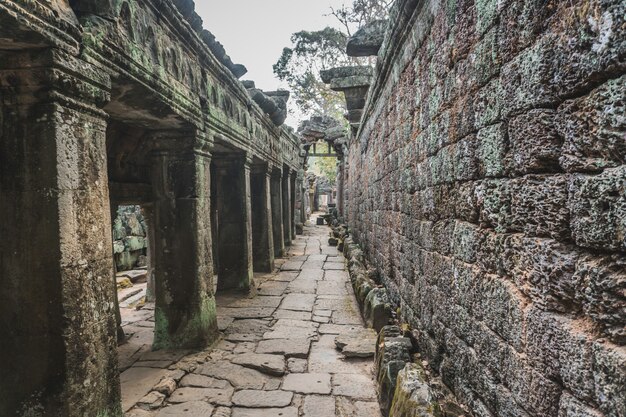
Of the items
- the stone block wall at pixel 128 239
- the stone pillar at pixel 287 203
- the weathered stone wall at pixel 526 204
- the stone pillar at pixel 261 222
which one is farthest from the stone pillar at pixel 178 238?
the stone pillar at pixel 287 203

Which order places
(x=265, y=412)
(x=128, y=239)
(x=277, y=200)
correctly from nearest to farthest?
1. (x=265, y=412)
2. (x=277, y=200)
3. (x=128, y=239)

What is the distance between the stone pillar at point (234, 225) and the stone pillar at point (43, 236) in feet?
13.7

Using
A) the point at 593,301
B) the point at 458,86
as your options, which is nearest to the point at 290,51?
the point at 458,86

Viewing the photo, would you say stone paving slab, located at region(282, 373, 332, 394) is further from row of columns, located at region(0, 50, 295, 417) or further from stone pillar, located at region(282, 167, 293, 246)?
stone pillar, located at region(282, 167, 293, 246)

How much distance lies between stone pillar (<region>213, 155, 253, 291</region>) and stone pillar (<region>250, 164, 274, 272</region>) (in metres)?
1.69

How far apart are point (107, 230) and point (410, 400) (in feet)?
7.04

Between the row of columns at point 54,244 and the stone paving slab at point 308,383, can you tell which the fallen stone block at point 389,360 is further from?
the row of columns at point 54,244

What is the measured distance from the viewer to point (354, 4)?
19234 millimetres

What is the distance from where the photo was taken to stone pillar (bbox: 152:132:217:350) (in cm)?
407

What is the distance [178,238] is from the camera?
409 cm

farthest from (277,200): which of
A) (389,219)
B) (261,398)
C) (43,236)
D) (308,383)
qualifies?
(43,236)

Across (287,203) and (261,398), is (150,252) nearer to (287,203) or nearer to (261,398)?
(261,398)

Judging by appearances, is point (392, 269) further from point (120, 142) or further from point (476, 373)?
point (120, 142)

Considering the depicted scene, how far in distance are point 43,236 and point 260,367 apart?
8.24ft
